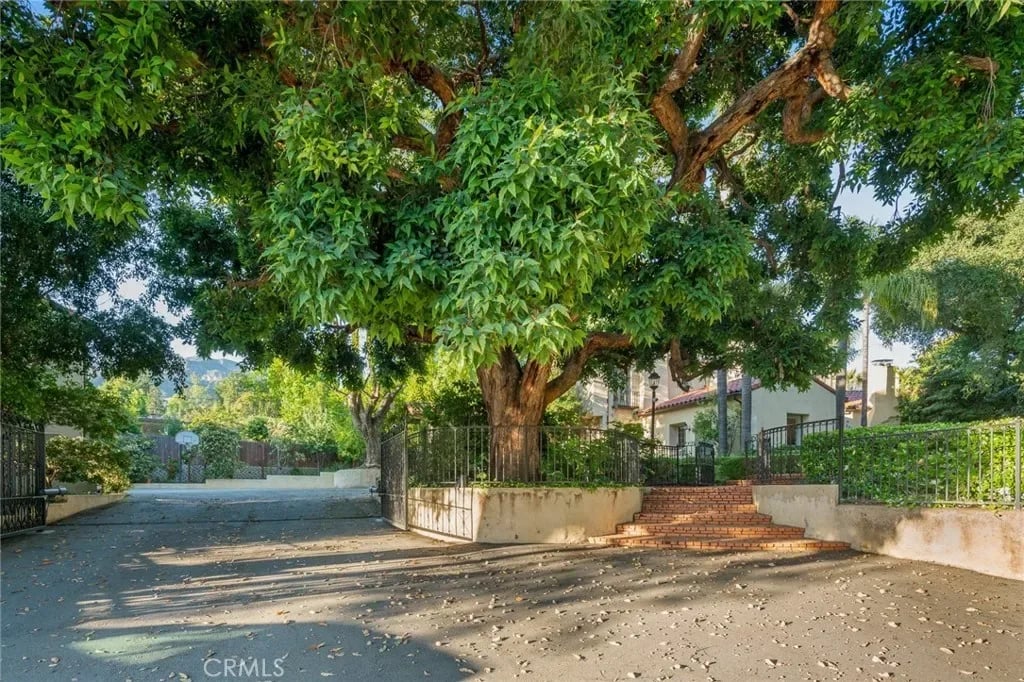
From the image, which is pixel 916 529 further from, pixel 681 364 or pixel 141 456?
pixel 141 456

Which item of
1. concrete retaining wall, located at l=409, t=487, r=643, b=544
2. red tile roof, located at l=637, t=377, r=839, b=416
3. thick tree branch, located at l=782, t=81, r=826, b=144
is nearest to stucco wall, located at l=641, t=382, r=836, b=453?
red tile roof, located at l=637, t=377, r=839, b=416

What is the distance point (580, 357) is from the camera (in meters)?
10.3

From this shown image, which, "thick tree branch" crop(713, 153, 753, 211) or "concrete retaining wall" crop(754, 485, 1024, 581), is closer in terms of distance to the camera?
"concrete retaining wall" crop(754, 485, 1024, 581)

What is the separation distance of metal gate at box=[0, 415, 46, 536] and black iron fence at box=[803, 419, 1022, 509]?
454 inches

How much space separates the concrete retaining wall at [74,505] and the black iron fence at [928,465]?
12.8 metres

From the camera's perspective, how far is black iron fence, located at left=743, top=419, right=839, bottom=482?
10477mm

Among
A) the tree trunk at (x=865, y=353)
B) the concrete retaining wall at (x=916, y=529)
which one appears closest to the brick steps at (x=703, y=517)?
the concrete retaining wall at (x=916, y=529)

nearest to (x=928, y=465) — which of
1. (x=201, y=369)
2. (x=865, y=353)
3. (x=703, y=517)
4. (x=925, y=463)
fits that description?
(x=925, y=463)

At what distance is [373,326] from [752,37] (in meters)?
6.47

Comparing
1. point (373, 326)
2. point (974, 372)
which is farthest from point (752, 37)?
point (974, 372)

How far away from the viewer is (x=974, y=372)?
1564cm

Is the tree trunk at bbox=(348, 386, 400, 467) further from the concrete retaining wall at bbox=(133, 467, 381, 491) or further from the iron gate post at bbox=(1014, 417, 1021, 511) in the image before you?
the iron gate post at bbox=(1014, 417, 1021, 511)

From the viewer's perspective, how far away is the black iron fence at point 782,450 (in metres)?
10.5

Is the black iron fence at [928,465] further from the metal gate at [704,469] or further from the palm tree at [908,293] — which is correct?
the palm tree at [908,293]
